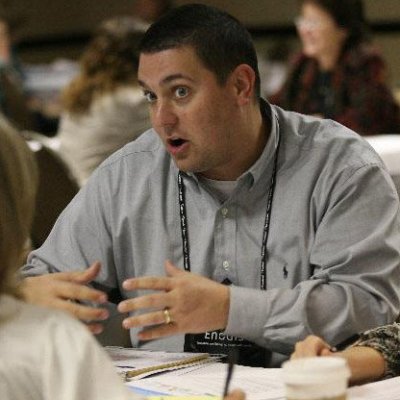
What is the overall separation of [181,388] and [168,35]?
33.1 inches

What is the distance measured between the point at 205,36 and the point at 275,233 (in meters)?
0.48

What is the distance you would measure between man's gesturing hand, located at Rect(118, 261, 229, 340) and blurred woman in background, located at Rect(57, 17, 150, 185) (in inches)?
118

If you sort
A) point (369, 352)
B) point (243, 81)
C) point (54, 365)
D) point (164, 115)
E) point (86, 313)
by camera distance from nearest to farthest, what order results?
point (54, 365) < point (369, 352) < point (86, 313) < point (164, 115) < point (243, 81)

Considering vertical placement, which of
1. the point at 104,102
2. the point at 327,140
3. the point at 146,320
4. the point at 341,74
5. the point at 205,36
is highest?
the point at 205,36

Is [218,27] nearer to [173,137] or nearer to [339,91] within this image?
[173,137]

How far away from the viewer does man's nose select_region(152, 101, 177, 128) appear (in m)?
2.38

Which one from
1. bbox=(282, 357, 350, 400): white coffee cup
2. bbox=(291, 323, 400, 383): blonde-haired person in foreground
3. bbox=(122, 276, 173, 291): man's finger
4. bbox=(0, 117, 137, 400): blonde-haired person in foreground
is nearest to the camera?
bbox=(0, 117, 137, 400): blonde-haired person in foreground

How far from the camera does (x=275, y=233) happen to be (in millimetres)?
2426

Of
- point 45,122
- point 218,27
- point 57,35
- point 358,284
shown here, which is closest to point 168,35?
point 218,27

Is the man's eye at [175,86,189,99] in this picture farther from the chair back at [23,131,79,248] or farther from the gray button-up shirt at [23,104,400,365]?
the chair back at [23,131,79,248]

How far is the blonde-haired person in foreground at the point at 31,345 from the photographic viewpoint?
4.29 ft

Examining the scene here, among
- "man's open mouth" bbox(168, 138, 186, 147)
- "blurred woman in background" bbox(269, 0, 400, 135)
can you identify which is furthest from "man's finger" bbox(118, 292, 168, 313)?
"blurred woman in background" bbox(269, 0, 400, 135)

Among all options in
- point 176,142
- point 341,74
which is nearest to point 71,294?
point 176,142

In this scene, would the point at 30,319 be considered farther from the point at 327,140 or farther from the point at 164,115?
the point at 327,140
